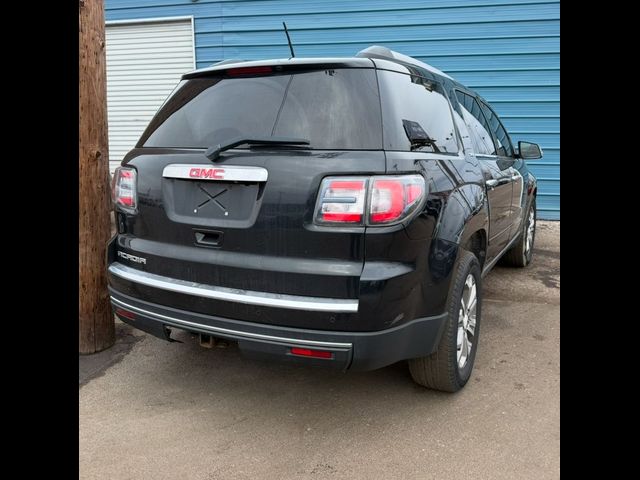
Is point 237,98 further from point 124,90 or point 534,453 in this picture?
point 124,90

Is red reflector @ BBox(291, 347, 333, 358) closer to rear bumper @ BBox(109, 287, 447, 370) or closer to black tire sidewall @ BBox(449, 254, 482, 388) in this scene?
rear bumper @ BBox(109, 287, 447, 370)

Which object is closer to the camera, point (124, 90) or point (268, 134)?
point (268, 134)

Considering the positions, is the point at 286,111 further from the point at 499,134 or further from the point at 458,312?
the point at 499,134

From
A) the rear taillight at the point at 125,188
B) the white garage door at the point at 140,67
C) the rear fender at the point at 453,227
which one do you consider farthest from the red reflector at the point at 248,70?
the white garage door at the point at 140,67

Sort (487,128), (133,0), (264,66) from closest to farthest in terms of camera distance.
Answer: (264,66)
(487,128)
(133,0)

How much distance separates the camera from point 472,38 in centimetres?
791

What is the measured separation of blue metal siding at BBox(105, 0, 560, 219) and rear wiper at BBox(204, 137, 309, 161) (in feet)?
21.0

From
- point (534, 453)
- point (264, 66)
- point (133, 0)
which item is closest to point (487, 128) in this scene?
point (264, 66)

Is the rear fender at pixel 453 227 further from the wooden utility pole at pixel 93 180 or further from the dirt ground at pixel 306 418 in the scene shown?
the wooden utility pole at pixel 93 180

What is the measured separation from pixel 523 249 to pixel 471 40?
3.73m

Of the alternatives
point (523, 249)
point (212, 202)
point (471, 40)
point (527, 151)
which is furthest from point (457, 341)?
point (471, 40)

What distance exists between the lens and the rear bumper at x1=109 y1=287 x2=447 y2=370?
2.28 m

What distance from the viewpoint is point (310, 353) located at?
2314mm

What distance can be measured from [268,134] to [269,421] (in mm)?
1500
